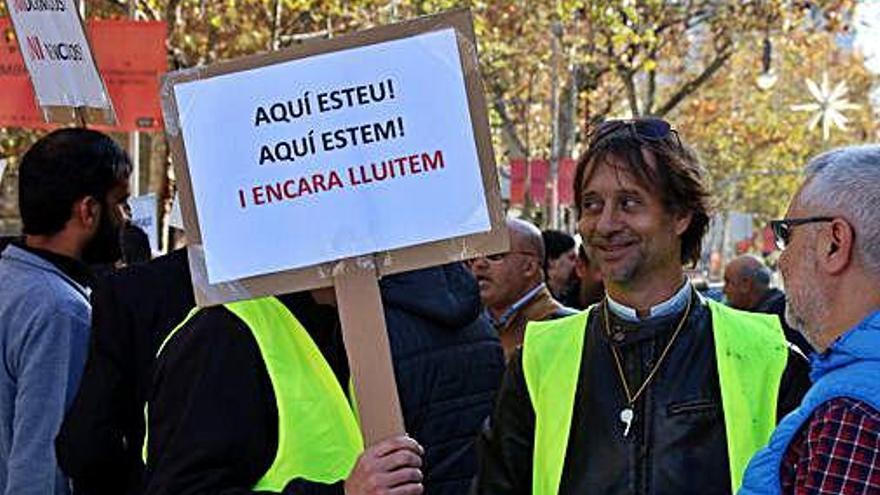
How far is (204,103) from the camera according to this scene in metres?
2.89

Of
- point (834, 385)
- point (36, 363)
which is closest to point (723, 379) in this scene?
point (834, 385)

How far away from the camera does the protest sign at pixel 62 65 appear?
5.07 m

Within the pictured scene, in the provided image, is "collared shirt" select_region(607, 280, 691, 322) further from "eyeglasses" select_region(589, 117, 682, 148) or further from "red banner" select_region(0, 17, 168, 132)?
"red banner" select_region(0, 17, 168, 132)

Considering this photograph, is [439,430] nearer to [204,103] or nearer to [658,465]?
[658,465]

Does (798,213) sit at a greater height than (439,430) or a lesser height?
greater

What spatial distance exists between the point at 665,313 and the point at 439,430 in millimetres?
559

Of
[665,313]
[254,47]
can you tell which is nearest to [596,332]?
[665,313]

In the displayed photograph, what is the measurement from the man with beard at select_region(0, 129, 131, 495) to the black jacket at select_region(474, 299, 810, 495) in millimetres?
1447

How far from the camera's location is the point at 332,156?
292 centimetres

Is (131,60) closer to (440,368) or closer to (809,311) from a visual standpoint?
(440,368)

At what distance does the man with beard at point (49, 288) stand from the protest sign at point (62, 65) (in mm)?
714

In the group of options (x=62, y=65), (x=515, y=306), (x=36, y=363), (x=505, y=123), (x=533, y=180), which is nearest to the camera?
(x=36, y=363)

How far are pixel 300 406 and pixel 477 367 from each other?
0.72 m

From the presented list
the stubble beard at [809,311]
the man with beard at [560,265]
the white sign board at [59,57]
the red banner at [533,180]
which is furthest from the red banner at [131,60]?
the red banner at [533,180]
